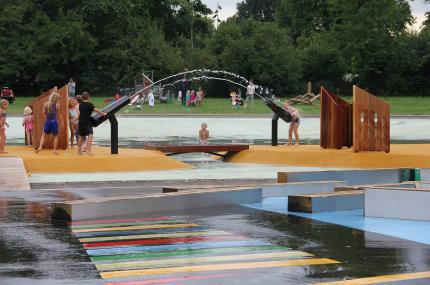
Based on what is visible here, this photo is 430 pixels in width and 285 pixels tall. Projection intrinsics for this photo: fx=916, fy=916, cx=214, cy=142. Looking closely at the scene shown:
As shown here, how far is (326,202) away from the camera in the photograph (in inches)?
569

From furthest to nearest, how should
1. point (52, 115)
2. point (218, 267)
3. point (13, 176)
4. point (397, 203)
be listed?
1. point (52, 115)
2. point (13, 176)
3. point (397, 203)
4. point (218, 267)

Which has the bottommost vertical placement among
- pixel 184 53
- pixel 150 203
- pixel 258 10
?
pixel 150 203

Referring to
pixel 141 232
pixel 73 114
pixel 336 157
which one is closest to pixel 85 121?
pixel 73 114

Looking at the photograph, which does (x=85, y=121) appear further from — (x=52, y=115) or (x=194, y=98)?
(x=194, y=98)

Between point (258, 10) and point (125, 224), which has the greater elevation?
point (258, 10)

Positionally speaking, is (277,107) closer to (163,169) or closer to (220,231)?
(163,169)

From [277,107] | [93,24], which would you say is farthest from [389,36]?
[277,107]

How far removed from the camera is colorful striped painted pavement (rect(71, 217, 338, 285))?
30.4 ft

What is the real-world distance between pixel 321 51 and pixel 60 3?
76.4ft

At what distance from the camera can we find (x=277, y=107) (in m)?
27.1

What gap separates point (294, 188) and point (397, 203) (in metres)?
3.48

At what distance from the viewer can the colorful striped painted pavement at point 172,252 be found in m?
9.27

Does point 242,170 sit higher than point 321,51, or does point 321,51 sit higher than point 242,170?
point 321,51

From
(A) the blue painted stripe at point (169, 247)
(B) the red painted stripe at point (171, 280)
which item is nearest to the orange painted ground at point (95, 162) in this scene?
(A) the blue painted stripe at point (169, 247)
